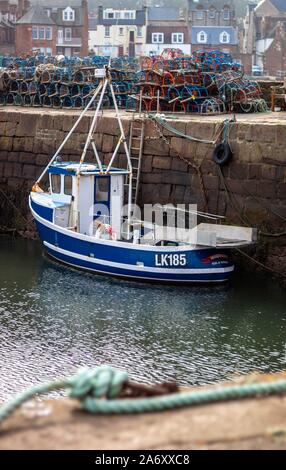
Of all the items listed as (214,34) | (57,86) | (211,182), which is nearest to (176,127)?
(211,182)

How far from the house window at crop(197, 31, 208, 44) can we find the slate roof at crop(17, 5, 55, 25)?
1129cm

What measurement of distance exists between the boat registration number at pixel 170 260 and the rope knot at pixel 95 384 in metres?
12.8

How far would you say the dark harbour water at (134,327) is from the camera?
12.8 meters

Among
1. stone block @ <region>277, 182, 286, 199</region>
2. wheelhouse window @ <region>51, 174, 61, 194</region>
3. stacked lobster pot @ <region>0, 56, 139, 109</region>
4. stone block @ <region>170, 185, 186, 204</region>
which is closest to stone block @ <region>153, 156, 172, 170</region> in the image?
stone block @ <region>170, 185, 186, 204</region>

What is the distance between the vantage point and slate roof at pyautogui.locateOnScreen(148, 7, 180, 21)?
246 feet

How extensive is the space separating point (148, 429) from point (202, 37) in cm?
7024

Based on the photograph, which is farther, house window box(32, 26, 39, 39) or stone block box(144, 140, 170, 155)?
house window box(32, 26, 39, 39)

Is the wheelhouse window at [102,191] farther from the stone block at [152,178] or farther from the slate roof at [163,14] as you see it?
the slate roof at [163,14]

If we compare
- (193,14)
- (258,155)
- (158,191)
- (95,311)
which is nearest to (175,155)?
(158,191)

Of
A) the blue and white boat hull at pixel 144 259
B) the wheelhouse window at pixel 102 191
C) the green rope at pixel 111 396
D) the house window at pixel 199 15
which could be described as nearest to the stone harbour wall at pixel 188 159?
the wheelhouse window at pixel 102 191

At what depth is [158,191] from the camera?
68.8 feet

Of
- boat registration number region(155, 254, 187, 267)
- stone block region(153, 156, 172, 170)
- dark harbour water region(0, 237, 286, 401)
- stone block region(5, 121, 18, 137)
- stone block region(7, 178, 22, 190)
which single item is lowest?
dark harbour water region(0, 237, 286, 401)

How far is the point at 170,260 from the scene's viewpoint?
17.9 m

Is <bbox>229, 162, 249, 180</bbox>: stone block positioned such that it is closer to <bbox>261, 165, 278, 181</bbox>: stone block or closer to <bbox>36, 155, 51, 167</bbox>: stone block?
<bbox>261, 165, 278, 181</bbox>: stone block
